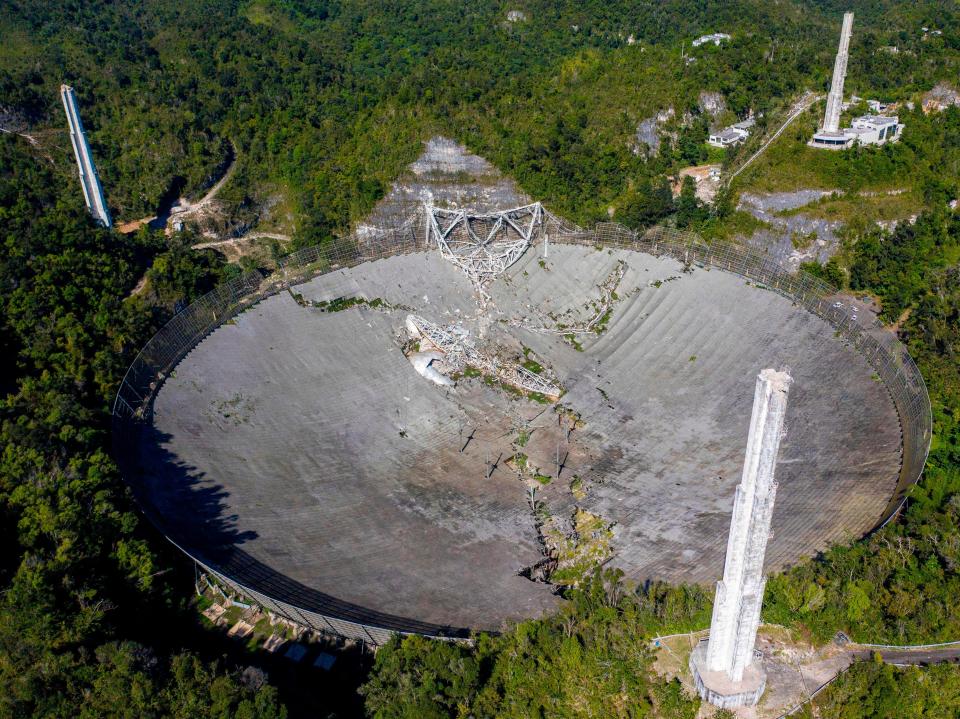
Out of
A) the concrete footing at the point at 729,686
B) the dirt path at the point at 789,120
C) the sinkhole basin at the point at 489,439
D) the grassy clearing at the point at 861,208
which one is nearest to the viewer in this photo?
the concrete footing at the point at 729,686

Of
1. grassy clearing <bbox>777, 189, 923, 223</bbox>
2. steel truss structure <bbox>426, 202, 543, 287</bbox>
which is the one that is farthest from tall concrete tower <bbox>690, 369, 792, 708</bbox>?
grassy clearing <bbox>777, 189, 923, 223</bbox>

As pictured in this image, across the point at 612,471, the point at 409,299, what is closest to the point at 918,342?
the point at 612,471

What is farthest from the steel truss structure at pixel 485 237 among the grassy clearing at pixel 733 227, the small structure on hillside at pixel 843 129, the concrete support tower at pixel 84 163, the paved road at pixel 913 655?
the concrete support tower at pixel 84 163

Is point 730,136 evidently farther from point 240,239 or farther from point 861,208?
point 240,239

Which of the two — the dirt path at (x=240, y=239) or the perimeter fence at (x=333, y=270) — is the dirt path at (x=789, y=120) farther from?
the dirt path at (x=240, y=239)

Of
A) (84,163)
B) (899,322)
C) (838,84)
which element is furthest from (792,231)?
(84,163)
